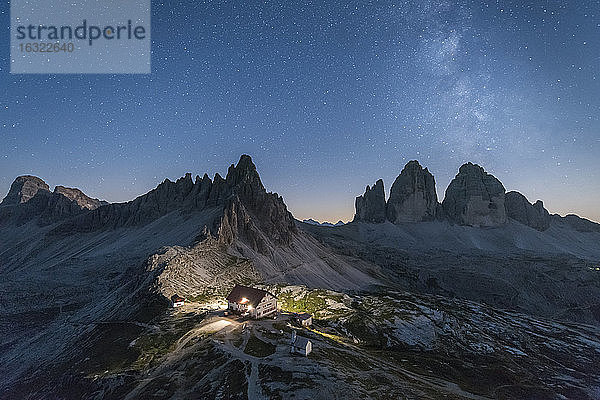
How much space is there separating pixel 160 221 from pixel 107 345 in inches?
5201

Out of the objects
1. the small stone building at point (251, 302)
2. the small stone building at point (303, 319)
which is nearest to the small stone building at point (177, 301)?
the small stone building at point (251, 302)

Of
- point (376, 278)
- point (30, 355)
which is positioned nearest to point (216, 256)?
point (30, 355)

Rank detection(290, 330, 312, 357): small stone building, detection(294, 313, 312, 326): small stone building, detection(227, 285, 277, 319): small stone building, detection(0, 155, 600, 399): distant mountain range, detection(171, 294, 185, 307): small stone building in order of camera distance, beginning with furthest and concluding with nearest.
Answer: detection(171, 294, 185, 307): small stone building → detection(294, 313, 312, 326): small stone building → detection(227, 285, 277, 319): small stone building → detection(0, 155, 600, 399): distant mountain range → detection(290, 330, 312, 357): small stone building

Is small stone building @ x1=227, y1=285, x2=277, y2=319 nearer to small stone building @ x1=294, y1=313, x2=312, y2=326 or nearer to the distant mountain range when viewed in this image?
small stone building @ x1=294, y1=313, x2=312, y2=326

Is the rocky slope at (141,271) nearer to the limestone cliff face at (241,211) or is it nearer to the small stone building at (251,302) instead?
the limestone cliff face at (241,211)

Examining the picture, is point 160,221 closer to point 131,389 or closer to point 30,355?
point 30,355

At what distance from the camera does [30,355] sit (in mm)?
72812

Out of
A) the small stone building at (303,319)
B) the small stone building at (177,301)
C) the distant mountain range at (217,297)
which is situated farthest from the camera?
the small stone building at (177,301)

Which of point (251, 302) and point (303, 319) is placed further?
point (303, 319)

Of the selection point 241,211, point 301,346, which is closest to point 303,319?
point 301,346

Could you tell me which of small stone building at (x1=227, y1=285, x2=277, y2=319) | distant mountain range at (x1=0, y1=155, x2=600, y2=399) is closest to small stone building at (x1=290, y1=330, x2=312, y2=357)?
distant mountain range at (x1=0, y1=155, x2=600, y2=399)

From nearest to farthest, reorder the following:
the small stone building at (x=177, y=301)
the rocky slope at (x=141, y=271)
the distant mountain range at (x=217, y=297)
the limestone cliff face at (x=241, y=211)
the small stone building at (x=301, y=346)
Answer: the small stone building at (x=301, y=346) < the distant mountain range at (x=217, y=297) < the rocky slope at (x=141, y=271) < the small stone building at (x=177, y=301) < the limestone cliff face at (x=241, y=211)

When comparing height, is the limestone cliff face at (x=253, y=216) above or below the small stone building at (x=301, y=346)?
above

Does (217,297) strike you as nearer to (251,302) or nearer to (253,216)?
(251,302)
